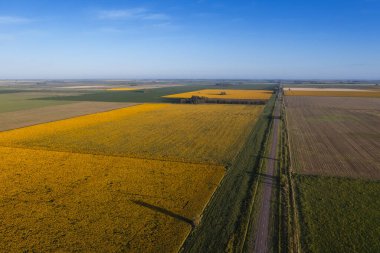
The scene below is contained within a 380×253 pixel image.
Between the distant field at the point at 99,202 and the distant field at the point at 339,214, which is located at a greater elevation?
the distant field at the point at 339,214

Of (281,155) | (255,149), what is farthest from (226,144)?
(281,155)

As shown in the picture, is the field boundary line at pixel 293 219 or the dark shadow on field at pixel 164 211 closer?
the field boundary line at pixel 293 219

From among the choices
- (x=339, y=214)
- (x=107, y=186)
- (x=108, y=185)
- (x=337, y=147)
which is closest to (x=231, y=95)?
(x=337, y=147)

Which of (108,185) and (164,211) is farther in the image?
(108,185)

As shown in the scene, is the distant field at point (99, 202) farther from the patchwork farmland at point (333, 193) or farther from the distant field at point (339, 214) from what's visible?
the distant field at point (339, 214)

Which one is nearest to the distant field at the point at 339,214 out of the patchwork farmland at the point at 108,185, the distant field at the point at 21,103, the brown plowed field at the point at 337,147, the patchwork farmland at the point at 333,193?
the patchwork farmland at the point at 333,193

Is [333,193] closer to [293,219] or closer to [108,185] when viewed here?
[293,219]

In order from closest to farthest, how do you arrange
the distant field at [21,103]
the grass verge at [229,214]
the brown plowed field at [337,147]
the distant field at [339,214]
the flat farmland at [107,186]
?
the distant field at [339,214] → the grass verge at [229,214] → the flat farmland at [107,186] → the brown plowed field at [337,147] → the distant field at [21,103]
